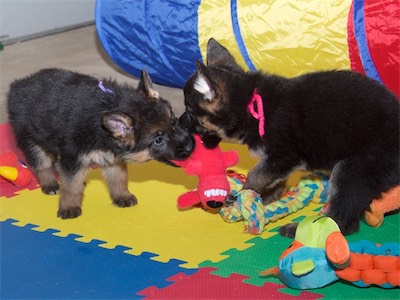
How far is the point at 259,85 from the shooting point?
4.21 m

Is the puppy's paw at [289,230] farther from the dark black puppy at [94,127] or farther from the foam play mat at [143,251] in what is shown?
the dark black puppy at [94,127]

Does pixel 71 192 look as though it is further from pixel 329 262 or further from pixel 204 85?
pixel 329 262

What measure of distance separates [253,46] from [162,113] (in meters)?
2.23

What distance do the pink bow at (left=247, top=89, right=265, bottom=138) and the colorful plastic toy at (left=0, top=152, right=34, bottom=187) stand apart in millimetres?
1989

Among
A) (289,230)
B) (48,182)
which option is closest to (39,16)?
(48,182)

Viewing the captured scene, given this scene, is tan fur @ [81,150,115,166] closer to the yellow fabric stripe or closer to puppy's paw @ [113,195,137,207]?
puppy's paw @ [113,195,137,207]

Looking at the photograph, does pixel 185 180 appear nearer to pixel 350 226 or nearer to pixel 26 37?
pixel 350 226

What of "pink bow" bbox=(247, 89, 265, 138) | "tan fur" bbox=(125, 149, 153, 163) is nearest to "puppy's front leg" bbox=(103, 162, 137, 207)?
"tan fur" bbox=(125, 149, 153, 163)

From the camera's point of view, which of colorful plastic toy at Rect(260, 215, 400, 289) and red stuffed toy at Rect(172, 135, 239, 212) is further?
red stuffed toy at Rect(172, 135, 239, 212)

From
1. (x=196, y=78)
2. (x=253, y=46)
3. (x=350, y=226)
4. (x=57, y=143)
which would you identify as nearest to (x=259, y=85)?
(x=196, y=78)

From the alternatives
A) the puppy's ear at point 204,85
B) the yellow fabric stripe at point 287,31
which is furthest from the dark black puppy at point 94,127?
the yellow fabric stripe at point 287,31

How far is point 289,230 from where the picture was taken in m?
4.09

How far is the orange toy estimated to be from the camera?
395 cm

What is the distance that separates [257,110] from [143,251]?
45.0 inches
